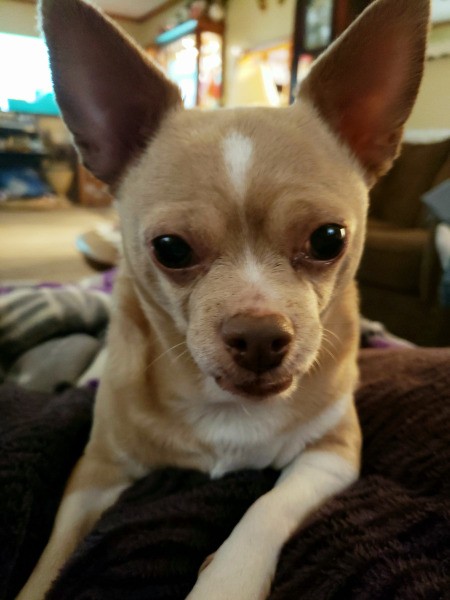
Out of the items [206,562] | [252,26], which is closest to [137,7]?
[252,26]

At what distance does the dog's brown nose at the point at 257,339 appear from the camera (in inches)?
26.3

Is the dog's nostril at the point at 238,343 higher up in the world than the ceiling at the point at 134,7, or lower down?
lower down

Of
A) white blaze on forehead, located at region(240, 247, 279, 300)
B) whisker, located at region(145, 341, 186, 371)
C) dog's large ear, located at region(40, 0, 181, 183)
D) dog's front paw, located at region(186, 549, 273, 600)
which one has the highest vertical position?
dog's large ear, located at region(40, 0, 181, 183)

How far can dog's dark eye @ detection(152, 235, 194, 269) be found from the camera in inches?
31.1

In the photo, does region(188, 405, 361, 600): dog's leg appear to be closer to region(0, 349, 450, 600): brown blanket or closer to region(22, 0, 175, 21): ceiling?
region(0, 349, 450, 600): brown blanket

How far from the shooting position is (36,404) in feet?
3.71

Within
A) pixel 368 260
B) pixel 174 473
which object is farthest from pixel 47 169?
pixel 174 473

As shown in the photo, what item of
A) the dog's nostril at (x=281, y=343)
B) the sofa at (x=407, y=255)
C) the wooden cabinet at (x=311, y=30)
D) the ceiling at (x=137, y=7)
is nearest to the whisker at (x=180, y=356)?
the dog's nostril at (x=281, y=343)

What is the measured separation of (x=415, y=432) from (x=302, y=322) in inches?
15.9

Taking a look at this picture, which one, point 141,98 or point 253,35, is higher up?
point 253,35

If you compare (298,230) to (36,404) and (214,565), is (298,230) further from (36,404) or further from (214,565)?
(36,404)

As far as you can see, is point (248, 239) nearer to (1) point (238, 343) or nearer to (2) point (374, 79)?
(1) point (238, 343)

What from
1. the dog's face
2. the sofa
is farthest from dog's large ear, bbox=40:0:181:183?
the sofa

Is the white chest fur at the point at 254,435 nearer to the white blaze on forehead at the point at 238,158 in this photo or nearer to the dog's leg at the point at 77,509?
the dog's leg at the point at 77,509
